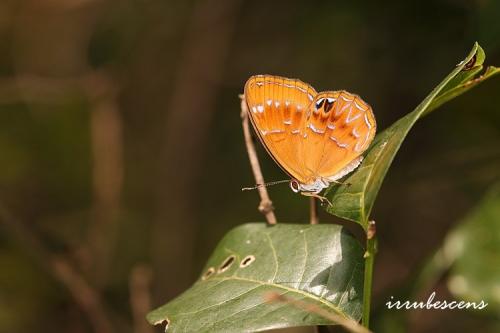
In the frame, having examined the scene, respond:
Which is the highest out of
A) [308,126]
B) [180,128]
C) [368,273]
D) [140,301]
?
[308,126]

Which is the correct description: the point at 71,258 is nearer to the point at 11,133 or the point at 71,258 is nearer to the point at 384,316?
the point at 384,316

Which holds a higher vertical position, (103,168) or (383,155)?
(383,155)

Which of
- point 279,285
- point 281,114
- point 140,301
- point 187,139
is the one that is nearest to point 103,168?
point 187,139

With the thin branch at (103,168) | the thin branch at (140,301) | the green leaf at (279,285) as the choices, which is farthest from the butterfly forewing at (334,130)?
the thin branch at (103,168)

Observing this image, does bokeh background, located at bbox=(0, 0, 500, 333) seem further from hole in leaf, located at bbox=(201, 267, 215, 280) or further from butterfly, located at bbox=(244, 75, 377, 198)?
hole in leaf, located at bbox=(201, 267, 215, 280)

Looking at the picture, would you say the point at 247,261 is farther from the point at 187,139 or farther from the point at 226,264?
the point at 187,139

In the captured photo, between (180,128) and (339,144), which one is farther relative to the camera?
(180,128)

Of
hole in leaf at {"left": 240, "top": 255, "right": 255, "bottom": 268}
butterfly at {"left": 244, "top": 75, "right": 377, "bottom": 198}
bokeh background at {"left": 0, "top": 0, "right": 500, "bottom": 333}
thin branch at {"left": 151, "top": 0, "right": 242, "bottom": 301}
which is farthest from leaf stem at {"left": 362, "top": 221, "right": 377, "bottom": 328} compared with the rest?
thin branch at {"left": 151, "top": 0, "right": 242, "bottom": 301}
